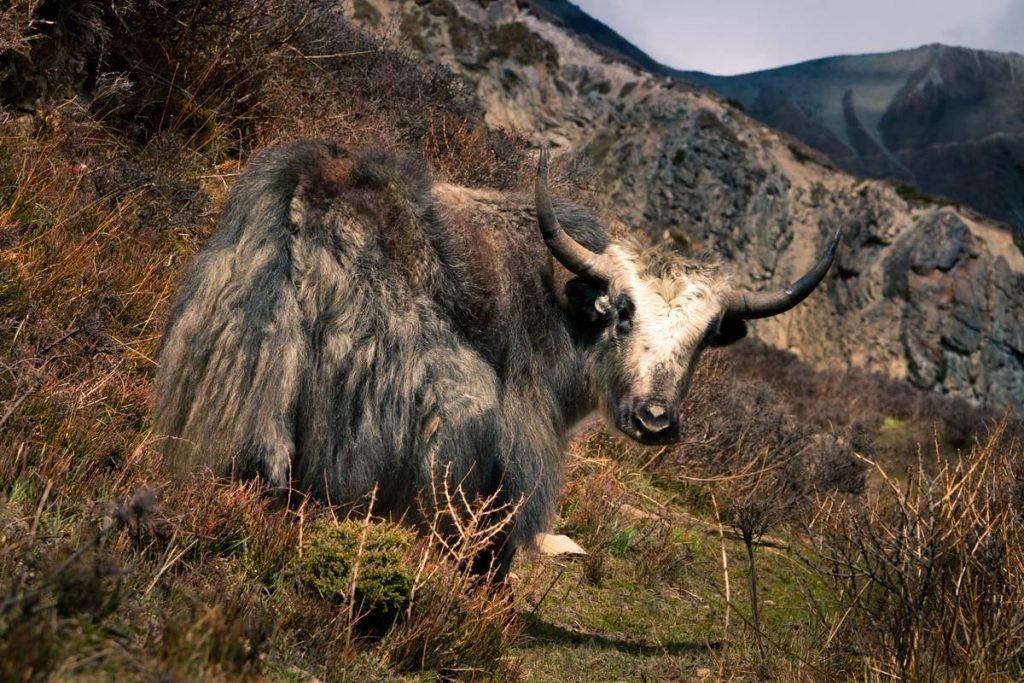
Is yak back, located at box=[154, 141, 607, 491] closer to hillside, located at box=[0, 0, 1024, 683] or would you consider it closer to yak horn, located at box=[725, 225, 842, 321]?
hillside, located at box=[0, 0, 1024, 683]

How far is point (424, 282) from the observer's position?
4738mm

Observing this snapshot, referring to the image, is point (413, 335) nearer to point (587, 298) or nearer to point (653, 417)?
point (587, 298)

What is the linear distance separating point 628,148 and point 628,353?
973 inches

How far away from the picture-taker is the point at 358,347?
4.47m

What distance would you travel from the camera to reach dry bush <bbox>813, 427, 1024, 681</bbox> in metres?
3.99

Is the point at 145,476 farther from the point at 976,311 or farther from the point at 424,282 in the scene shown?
the point at 976,311

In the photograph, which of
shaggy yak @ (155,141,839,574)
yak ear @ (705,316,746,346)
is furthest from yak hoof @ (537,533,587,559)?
yak ear @ (705,316,746,346)

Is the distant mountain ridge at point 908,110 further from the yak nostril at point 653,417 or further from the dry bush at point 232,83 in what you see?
the yak nostril at point 653,417

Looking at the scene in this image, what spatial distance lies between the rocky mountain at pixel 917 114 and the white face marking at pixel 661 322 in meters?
40.7

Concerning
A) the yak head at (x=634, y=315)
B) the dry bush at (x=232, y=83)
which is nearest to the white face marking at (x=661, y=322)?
the yak head at (x=634, y=315)

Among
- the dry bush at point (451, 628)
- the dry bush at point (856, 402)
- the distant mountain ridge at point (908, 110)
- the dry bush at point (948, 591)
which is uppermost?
the distant mountain ridge at point (908, 110)

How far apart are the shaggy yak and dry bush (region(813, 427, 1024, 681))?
1.19 metres

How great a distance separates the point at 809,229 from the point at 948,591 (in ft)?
89.0

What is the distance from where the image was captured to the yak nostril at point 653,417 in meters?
4.77
